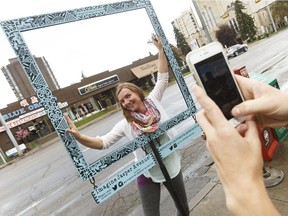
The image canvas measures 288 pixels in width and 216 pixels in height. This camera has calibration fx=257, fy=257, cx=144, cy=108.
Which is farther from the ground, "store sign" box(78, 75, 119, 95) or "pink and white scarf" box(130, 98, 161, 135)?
"store sign" box(78, 75, 119, 95)

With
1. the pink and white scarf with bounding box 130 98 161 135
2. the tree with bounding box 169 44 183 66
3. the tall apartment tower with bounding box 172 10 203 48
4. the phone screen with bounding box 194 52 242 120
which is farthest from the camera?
the tall apartment tower with bounding box 172 10 203 48

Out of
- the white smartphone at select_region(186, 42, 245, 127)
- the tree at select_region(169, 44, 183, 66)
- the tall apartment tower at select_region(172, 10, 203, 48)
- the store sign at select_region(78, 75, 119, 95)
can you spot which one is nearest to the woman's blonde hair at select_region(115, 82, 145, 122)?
the store sign at select_region(78, 75, 119, 95)

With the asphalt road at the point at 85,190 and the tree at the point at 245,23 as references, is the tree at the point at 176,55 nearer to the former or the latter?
the asphalt road at the point at 85,190

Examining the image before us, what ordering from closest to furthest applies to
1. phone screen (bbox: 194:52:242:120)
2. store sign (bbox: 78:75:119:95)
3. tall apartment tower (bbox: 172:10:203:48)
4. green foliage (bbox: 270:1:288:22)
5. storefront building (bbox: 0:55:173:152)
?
phone screen (bbox: 194:52:242:120), storefront building (bbox: 0:55:173:152), store sign (bbox: 78:75:119:95), tall apartment tower (bbox: 172:10:203:48), green foliage (bbox: 270:1:288:22)

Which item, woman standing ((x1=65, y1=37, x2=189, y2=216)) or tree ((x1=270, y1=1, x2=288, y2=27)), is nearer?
woman standing ((x1=65, y1=37, x2=189, y2=216))

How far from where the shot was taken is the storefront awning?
2182mm

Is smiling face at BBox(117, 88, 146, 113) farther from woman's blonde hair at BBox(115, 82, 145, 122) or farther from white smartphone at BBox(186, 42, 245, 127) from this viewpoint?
white smartphone at BBox(186, 42, 245, 127)

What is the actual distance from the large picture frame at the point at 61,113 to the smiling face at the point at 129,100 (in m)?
0.25

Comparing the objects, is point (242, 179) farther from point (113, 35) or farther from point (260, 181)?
point (113, 35)

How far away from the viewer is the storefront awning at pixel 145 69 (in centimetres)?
218

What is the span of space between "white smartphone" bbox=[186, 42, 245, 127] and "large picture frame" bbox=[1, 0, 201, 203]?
3.50 ft

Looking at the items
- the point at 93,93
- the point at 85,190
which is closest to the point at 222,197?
the point at 93,93

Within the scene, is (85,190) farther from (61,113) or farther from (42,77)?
(42,77)

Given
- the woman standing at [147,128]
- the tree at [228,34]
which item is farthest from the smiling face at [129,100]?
the tree at [228,34]
